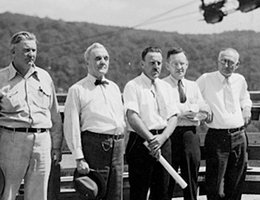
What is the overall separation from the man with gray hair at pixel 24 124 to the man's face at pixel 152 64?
3.24 ft

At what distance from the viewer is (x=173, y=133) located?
17.2 ft

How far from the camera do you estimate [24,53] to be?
4.36m

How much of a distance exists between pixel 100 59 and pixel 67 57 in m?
32.2

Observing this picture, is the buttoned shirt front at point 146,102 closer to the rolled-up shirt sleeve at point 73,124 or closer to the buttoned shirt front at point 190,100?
the buttoned shirt front at point 190,100

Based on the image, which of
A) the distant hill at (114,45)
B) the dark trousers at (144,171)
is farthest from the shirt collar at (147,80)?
the distant hill at (114,45)

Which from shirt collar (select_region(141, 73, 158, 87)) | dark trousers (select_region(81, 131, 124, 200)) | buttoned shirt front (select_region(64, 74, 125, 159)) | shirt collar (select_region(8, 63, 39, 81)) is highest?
shirt collar (select_region(8, 63, 39, 81))

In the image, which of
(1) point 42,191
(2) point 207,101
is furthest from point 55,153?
(2) point 207,101

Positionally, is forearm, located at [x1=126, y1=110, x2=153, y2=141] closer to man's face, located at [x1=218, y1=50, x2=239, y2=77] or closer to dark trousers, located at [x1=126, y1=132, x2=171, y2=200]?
dark trousers, located at [x1=126, y1=132, x2=171, y2=200]

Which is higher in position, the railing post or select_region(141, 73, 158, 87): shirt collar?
select_region(141, 73, 158, 87): shirt collar

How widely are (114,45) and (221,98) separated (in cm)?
3437

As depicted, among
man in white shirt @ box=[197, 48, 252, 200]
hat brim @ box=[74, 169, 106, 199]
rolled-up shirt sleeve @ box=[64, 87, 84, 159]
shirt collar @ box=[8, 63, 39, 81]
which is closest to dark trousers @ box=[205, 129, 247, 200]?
man in white shirt @ box=[197, 48, 252, 200]

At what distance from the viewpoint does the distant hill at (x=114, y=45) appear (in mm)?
31406

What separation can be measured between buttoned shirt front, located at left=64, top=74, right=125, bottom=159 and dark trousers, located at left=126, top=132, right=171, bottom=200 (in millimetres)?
351

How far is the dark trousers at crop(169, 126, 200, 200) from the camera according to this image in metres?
5.23
